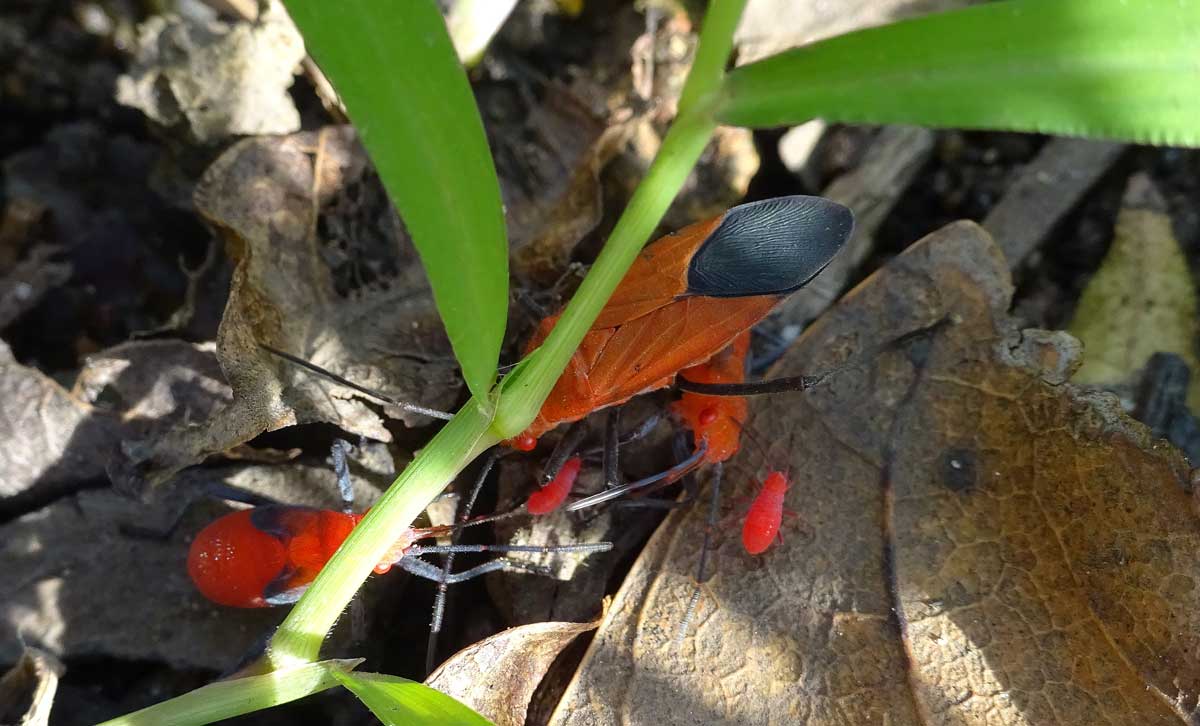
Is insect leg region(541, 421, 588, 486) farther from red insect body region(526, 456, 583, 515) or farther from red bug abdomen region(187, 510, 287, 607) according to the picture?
red bug abdomen region(187, 510, 287, 607)

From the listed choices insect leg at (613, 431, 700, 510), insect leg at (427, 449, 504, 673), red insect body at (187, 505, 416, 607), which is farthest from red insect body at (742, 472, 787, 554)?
red insect body at (187, 505, 416, 607)

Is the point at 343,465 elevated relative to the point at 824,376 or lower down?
elevated

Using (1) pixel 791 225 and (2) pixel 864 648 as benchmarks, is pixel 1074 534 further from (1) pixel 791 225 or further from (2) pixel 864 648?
(1) pixel 791 225

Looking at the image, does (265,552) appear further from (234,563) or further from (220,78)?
(220,78)

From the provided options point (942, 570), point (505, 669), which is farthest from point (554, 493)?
point (942, 570)

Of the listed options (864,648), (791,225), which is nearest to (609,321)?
(791,225)
